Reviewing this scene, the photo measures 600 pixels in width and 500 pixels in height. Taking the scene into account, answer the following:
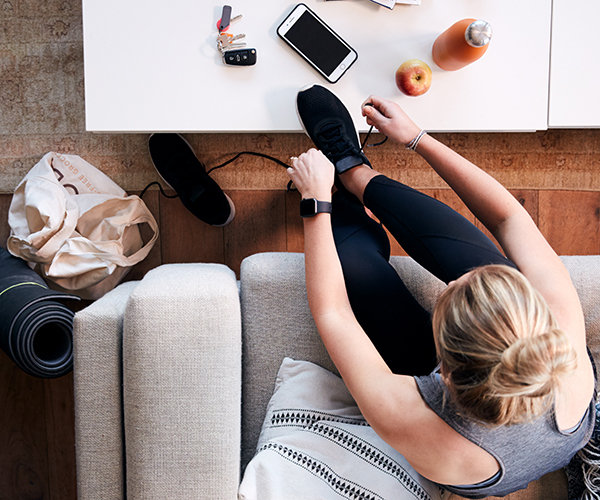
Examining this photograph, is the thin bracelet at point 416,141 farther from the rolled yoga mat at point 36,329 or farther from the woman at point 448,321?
the rolled yoga mat at point 36,329

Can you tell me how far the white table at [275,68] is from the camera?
3.23 feet

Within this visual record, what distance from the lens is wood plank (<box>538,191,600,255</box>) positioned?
4.73 ft

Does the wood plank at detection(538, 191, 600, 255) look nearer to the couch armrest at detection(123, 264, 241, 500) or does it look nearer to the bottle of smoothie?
the bottle of smoothie

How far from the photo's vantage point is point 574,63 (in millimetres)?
1028

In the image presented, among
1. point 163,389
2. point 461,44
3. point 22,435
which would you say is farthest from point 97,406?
point 461,44

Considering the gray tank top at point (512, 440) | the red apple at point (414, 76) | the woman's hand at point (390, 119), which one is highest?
the red apple at point (414, 76)

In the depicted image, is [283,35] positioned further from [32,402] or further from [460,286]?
[32,402]

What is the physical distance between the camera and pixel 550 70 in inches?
40.5

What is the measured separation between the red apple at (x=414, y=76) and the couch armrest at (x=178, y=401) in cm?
71

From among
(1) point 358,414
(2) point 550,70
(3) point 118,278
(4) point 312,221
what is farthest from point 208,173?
(2) point 550,70

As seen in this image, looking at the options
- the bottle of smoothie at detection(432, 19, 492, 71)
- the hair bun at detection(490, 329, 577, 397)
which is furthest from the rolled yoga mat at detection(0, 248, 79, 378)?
the bottle of smoothie at detection(432, 19, 492, 71)

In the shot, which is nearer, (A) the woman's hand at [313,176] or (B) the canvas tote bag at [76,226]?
(A) the woman's hand at [313,176]

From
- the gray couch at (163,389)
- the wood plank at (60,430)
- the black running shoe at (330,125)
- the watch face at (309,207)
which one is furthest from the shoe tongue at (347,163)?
the wood plank at (60,430)

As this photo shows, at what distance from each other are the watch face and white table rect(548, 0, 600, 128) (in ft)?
2.22
